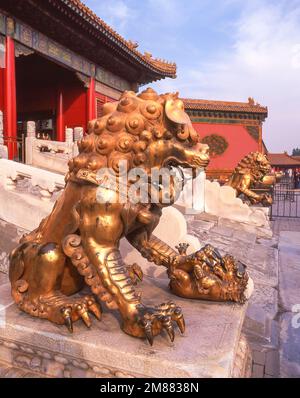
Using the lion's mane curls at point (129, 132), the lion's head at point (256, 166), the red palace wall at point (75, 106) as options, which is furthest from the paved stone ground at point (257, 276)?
the red palace wall at point (75, 106)

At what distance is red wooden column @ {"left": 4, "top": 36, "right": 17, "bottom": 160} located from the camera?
27.6 feet

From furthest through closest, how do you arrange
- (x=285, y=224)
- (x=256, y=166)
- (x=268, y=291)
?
(x=285, y=224) < (x=256, y=166) < (x=268, y=291)

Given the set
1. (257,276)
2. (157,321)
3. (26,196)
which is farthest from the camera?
(257,276)

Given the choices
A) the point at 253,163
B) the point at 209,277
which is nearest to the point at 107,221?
the point at 209,277

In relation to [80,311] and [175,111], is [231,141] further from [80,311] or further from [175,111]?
[80,311]

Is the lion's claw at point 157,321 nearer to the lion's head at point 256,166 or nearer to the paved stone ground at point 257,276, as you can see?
the paved stone ground at point 257,276

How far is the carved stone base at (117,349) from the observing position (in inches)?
53.6

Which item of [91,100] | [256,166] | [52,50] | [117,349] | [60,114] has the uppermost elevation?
[52,50]

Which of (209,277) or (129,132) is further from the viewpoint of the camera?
(209,277)

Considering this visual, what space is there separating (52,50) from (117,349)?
400 inches

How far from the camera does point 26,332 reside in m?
1.62

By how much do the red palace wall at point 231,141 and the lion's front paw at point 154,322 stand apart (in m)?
18.6

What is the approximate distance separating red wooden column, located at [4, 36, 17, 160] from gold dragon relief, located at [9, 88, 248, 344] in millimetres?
7572

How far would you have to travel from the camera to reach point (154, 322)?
1397 mm
